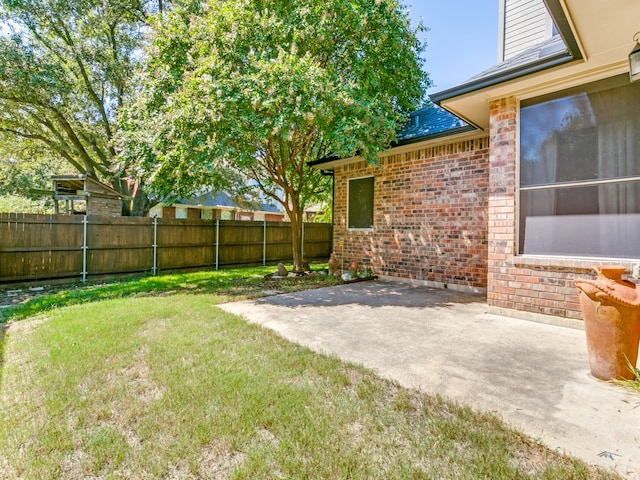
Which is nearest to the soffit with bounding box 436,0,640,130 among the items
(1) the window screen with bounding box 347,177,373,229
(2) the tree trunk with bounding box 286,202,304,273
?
(1) the window screen with bounding box 347,177,373,229

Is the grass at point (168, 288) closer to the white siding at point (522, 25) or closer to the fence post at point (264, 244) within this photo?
the fence post at point (264, 244)

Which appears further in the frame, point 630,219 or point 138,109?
point 138,109

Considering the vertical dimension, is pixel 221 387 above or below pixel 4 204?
below

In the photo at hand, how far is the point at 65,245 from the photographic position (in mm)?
8086

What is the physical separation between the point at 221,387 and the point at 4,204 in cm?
3081

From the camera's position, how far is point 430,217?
288 inches

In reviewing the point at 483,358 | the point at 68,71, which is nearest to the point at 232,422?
the point at 483,358

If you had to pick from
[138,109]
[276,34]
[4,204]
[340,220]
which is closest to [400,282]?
[340,220]

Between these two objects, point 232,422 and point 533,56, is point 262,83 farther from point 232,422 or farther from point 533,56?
point 232,422

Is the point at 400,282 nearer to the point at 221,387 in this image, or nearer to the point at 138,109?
the point at 221,387

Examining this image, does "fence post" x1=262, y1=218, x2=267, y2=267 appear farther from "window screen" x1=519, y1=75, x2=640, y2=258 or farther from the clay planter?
the clay planter

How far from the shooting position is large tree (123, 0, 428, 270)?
19.6 ft

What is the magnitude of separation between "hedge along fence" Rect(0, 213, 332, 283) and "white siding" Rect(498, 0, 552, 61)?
28.2ft

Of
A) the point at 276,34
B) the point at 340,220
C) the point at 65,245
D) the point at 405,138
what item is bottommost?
the point at 65,245
